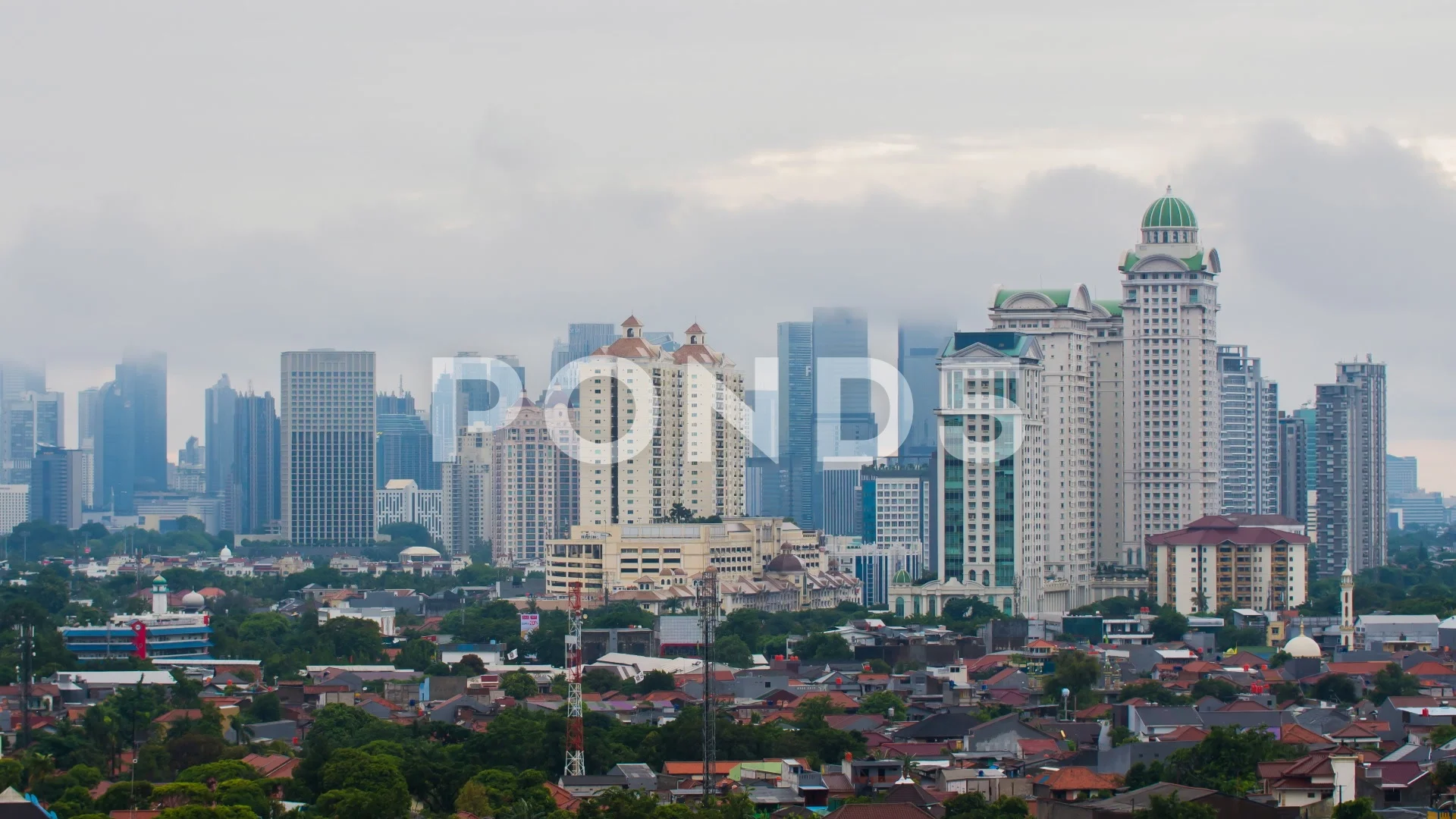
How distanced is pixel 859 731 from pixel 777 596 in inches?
1490

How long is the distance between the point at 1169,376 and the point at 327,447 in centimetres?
6771

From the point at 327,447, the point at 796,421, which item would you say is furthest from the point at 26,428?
the point at 796,421

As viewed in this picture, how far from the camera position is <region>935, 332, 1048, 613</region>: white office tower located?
7225cm

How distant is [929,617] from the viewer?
70375mm

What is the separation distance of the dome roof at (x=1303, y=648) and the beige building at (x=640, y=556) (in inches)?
944

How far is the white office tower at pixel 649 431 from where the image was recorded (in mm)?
81375

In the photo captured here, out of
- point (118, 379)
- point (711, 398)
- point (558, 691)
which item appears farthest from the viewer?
point (118, 379)

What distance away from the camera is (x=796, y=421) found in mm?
138250

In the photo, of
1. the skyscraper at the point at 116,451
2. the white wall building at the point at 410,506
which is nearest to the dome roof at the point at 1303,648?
the white wall building at the point at 410,506

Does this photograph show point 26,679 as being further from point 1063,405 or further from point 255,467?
point 255,467

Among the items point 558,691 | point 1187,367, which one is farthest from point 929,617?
point 558,691

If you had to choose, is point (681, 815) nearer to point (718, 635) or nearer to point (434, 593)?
point (718, 635)

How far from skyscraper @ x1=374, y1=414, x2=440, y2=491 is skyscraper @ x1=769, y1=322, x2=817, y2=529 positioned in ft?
102

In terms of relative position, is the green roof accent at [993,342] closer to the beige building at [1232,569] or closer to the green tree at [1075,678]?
the beige building at [1232,569]
